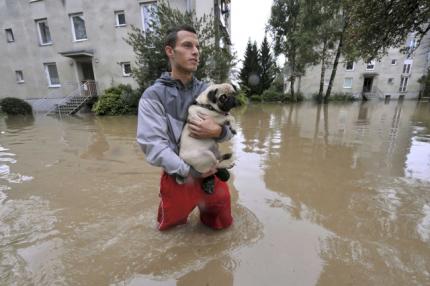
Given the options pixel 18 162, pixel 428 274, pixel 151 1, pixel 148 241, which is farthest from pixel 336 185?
pixel 151 1

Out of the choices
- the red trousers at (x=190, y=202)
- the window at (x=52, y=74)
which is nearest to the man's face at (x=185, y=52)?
the red trousers at (x=190, y=202)

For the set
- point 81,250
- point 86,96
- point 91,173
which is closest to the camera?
point 81,250

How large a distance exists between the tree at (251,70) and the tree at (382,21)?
60.4 ft

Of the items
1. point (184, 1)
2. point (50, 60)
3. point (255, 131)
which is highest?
point (184, 1)

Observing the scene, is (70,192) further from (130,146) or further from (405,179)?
(405,179)

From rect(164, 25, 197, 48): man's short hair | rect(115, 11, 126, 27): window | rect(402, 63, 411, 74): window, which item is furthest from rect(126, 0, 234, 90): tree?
rect(402, 63, 411, 74): window

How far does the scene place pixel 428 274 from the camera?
1823 mm

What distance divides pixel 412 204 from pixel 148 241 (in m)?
3.21

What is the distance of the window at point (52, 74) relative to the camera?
16.3m

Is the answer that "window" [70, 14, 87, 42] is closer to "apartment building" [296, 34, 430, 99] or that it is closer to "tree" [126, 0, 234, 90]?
"tree" [126, 0, 234, 90]

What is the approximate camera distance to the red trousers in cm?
197

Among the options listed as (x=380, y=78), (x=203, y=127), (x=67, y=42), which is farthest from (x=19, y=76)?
(x=380, y=78)

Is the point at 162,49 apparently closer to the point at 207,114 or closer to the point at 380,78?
the point at 207,114

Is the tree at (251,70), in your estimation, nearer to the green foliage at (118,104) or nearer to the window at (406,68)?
the green foliage at (118,104)
